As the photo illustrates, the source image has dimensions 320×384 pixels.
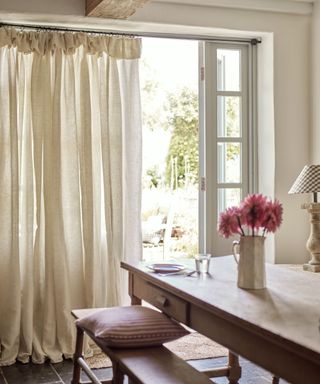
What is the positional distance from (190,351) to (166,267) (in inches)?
56.8

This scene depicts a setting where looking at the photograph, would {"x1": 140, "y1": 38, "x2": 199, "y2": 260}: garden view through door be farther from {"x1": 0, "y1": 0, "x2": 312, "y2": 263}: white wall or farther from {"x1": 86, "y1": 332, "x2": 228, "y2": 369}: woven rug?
{"x1": 86, "y1": 332, "x2": 228, "y2": 369}: woven rug

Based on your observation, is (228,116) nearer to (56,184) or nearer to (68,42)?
(68,42)

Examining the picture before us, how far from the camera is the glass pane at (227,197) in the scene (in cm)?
493

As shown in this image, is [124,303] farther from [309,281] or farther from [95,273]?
[309,281]

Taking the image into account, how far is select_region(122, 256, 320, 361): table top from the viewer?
192 cm

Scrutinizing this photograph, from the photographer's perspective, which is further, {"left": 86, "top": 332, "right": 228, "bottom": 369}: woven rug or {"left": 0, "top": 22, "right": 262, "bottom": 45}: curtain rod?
{"left": 0, "top": 22, "right": 262, "bottom": 45}: curtain rod

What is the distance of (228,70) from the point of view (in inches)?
195

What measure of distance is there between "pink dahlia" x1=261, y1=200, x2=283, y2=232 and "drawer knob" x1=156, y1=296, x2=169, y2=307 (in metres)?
0.56

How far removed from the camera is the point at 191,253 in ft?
32.2

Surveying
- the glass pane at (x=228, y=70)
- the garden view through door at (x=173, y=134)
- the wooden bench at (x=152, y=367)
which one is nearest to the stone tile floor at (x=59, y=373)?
the wooden bench at (x=152, y=367)

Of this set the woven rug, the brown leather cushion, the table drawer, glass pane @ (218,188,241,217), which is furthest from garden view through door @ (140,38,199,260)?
the brown leather cushion

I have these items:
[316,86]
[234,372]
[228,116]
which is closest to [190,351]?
[234,372]

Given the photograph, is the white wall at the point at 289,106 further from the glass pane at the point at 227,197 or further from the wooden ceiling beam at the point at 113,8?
the wooden ceiling beam at the point at 113,8

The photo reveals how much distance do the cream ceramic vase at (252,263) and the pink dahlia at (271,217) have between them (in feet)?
0.23
